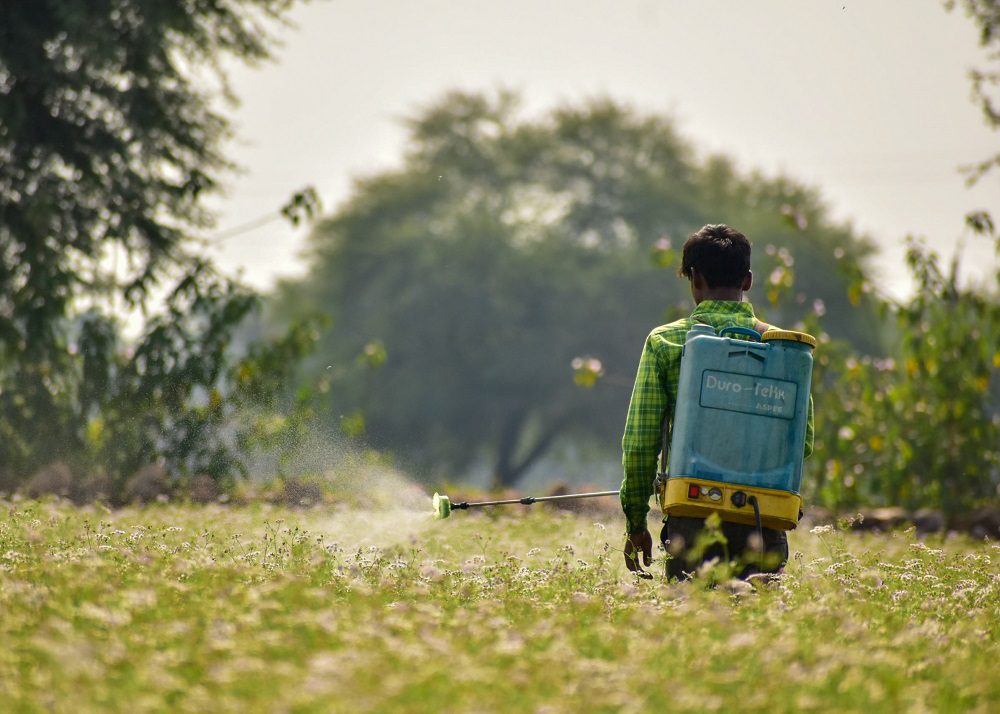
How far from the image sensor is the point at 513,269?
41344 millimetres

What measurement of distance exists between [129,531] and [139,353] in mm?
6846

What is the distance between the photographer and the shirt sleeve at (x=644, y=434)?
5.30 m

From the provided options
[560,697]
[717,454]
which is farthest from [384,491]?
[560,697]

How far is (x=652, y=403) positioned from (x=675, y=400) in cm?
10

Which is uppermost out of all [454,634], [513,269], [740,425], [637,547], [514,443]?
[513,269]

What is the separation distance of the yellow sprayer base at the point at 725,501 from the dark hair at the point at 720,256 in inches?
35.0

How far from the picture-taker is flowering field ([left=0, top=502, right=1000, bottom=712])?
11.1 ft

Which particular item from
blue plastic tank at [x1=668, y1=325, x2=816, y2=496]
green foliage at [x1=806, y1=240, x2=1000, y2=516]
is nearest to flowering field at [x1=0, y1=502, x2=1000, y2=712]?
blue plastic tank at [x1=668, y1=325, x2=816, y2=496]

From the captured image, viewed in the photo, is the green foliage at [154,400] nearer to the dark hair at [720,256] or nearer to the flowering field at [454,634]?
the flowering field at [454,634]

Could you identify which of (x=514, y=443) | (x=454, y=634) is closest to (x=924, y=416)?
(x=454, y=634)

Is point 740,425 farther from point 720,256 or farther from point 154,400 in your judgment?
point 154,400

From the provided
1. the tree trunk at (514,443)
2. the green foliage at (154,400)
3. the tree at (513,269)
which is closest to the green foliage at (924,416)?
the green foliage at (154,400)

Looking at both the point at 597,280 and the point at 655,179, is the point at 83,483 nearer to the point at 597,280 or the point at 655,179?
the point at 597,280

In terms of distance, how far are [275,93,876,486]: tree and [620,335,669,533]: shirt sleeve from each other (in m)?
32.8
